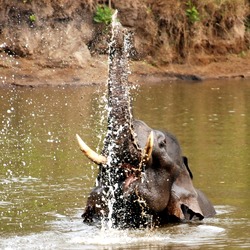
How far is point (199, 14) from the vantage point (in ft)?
104

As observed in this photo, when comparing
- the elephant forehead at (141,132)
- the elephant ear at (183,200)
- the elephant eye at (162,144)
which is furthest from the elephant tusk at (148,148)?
the elephant ear at (183,200)

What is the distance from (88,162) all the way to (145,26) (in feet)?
51.0

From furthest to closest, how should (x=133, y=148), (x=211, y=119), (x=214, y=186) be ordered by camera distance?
(x=211, y=119)
(x=214, y=186)
(x=133, y=148)

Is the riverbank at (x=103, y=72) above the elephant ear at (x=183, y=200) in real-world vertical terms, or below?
below

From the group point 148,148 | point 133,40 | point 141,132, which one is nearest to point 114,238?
point 148,148

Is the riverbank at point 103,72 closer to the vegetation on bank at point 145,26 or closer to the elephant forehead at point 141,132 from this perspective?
the vegetation on bank at point 145,26

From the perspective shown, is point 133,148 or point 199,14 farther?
point 199,14

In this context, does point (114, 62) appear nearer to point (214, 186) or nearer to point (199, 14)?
point (214, 186)

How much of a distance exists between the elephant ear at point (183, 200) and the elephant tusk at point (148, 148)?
2.34 ft

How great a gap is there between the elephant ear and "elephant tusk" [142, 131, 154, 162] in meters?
0.71

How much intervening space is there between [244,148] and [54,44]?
41.6 ft

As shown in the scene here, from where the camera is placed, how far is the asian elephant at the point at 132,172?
34.3ft

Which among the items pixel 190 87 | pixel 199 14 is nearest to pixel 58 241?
pixel 190 87

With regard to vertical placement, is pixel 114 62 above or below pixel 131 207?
above
